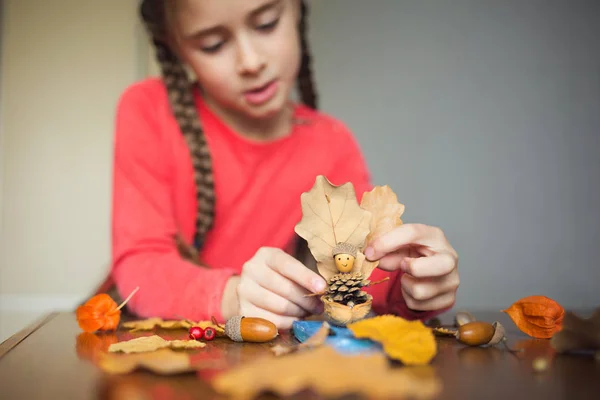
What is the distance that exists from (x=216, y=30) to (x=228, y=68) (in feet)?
0.18

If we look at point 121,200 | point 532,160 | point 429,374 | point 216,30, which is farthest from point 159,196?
point 532,160

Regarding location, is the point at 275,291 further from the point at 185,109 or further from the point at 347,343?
the point at 185,109

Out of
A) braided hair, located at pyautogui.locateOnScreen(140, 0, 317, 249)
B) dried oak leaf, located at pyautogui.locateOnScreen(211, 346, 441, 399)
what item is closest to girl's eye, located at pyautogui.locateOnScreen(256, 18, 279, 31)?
braided hair, located at pyautogui.locateOnScreen(140, 0, 317, 249)

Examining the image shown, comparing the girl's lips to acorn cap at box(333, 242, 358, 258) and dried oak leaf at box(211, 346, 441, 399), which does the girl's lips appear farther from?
dried oak leaf at box(211, 346, 441, 399)

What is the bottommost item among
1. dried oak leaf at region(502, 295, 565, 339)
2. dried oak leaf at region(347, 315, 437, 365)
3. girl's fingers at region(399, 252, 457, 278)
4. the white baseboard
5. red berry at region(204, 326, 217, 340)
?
the white baseboard

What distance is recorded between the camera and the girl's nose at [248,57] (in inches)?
28.3

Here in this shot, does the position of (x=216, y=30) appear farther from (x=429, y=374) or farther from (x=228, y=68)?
(x=429, y=374)

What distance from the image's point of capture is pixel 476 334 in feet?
1.49

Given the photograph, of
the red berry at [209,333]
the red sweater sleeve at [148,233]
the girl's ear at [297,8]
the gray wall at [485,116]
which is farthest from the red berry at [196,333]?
the gray wall at [485,116]

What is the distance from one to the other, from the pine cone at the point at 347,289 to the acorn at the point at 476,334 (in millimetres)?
Result: 95

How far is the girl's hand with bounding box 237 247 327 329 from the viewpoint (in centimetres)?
52

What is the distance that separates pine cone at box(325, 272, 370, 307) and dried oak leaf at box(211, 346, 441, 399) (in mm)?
144

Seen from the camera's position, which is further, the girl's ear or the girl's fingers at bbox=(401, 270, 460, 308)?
the girl's ear

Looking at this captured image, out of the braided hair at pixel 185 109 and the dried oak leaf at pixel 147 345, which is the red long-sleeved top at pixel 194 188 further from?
the dried oak leaf at pixel 147 345
